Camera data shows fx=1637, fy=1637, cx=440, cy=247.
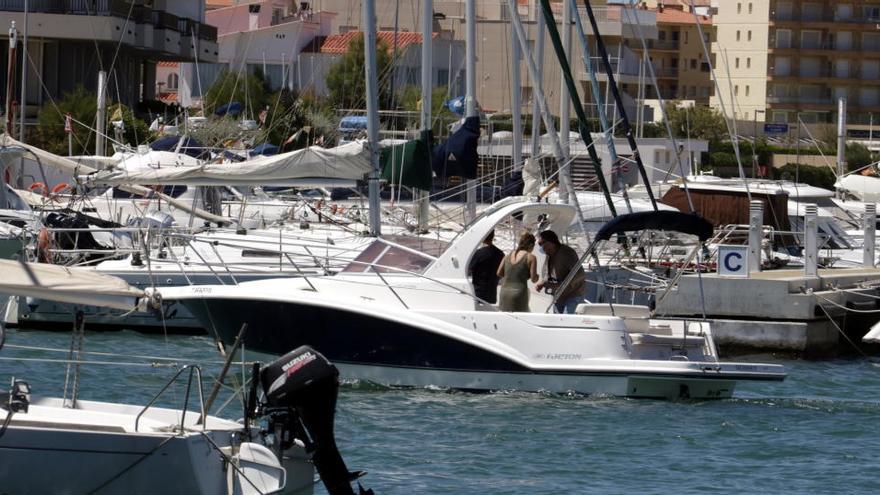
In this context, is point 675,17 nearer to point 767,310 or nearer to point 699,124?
point 699,124

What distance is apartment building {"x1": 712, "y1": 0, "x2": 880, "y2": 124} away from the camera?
318 feet

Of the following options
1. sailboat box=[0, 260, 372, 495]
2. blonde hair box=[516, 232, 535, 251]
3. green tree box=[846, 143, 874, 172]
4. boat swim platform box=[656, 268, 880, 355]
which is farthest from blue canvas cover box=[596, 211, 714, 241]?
green tree box=[846, 143, 874, 172]

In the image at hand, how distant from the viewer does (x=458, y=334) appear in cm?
1855

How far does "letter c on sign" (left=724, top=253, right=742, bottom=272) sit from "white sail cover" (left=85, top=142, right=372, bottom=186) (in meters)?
6.29

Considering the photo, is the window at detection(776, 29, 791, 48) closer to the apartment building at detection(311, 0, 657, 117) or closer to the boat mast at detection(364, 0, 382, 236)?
the apartment building at detection(311, 0, 657, 117)

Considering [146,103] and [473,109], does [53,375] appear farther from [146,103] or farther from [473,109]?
[146,103]

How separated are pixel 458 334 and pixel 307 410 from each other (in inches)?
247

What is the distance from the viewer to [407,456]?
15812 millimetres

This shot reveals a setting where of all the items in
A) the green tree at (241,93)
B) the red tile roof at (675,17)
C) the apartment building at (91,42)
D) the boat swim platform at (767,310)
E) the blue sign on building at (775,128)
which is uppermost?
the red tile roof at (675,17)

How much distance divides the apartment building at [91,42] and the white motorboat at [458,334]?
31.2 meters

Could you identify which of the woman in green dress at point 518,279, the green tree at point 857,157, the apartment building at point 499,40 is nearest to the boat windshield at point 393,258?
the woman in green dress at point 518,279

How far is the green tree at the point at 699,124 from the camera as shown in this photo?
266 ft

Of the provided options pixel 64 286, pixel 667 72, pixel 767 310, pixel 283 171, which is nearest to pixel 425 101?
pixel 283 171

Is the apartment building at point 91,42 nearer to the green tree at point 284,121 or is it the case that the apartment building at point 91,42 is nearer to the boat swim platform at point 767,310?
the green tree at point 284,121
